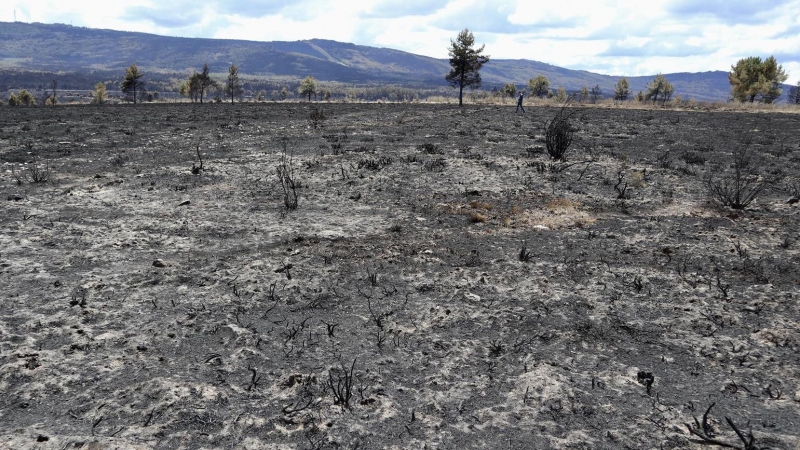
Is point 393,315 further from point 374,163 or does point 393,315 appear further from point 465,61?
point 465,61

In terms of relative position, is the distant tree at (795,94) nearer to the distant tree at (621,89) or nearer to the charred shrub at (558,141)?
the distant tree at (621,89)

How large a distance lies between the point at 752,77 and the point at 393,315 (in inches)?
3802

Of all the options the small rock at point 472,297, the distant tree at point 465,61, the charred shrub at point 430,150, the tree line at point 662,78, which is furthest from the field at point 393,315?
the distant tree at point 465,61

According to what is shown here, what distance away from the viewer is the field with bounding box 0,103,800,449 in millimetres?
4477

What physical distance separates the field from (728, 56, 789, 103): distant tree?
271ft

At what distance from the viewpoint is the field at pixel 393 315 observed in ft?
14.7

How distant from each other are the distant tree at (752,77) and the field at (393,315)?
82.7 metres

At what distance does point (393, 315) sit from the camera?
6.50 meters

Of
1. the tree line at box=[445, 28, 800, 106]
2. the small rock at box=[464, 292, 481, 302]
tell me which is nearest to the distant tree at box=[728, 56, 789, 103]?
the tree line at box=[445, 28, 800, 106]

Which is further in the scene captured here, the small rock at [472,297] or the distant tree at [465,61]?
the distant tree at [465,61]

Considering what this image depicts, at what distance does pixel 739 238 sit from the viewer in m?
→ 9.33

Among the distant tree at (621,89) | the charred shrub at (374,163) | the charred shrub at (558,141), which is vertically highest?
the distant tree at (621,89)

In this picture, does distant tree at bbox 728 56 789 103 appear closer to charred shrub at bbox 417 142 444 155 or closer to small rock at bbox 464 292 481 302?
charred shrub at bbox 417 142 444 155

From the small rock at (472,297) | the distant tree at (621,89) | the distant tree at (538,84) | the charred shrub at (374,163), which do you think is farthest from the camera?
the distant tree at (538,84)
